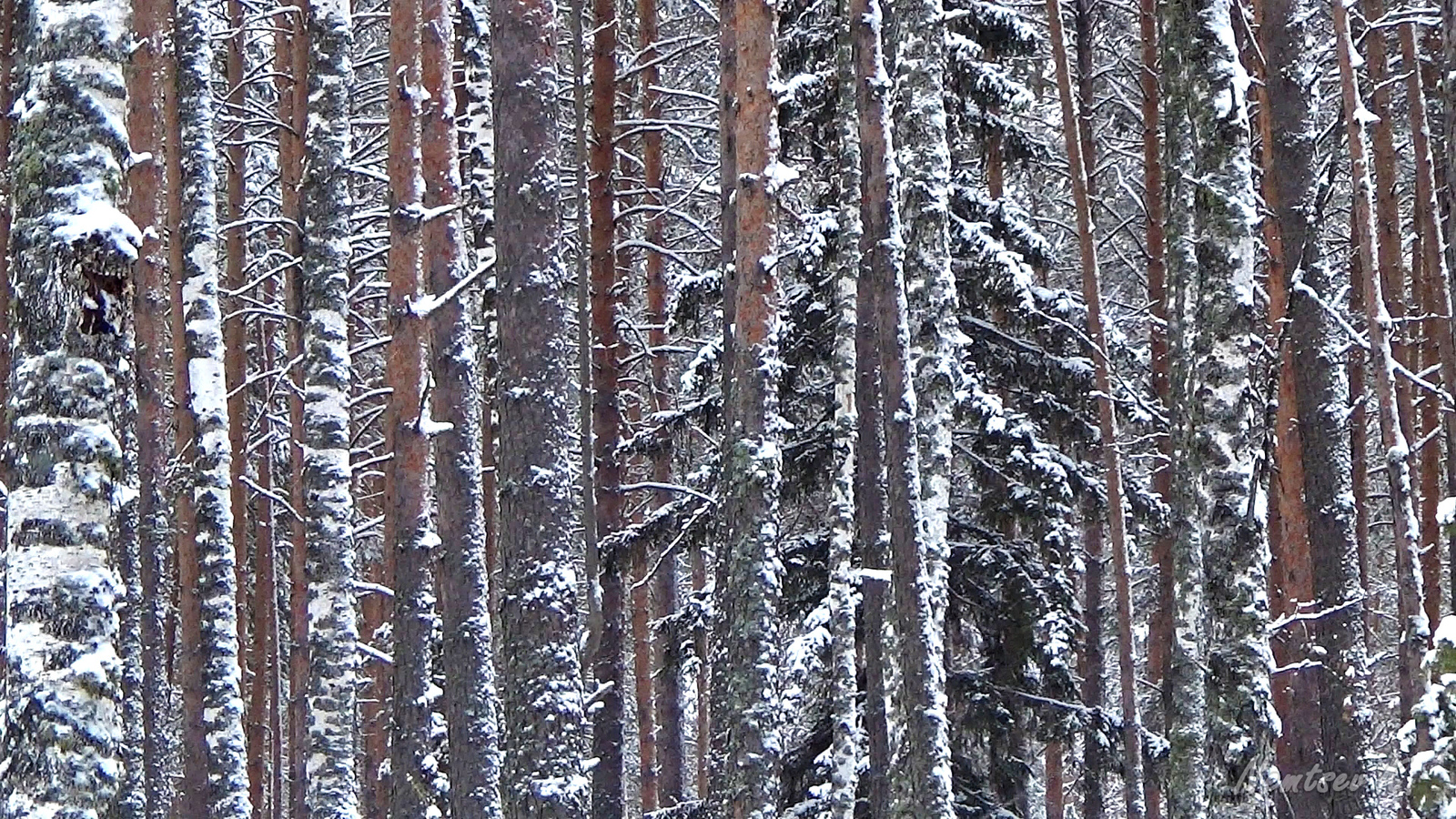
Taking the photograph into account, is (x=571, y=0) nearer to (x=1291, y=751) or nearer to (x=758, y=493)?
(x=758, y=493)

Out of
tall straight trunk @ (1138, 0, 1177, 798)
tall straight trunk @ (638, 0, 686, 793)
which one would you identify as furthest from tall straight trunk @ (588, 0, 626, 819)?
tall straight trunk @ (1138, 0, 1177, 798)

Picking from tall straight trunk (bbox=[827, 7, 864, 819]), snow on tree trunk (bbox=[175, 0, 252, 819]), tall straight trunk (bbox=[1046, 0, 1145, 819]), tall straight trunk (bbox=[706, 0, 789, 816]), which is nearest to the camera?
tall straight trunk (bbox=[706, 0, 789, 816])

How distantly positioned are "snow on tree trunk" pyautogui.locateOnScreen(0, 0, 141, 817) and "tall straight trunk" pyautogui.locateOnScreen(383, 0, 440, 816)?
5.09m

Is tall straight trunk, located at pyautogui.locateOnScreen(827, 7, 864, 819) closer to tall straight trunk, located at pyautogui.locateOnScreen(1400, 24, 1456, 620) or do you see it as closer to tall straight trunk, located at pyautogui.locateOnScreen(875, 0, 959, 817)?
tall straight trunk, located at pyautogui.locateOnScreen(875, 0, 959, 817)

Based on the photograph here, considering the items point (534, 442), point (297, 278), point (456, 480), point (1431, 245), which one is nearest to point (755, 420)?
point (534, 442)

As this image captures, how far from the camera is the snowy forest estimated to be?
6.27 m

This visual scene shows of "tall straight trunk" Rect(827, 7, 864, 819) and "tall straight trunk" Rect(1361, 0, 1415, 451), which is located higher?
"tall straight trunk" Rect(1361, 0, 1415, 451)

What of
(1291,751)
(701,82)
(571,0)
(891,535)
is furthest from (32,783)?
(701,82)

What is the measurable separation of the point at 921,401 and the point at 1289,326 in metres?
4.09

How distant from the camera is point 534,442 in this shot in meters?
9.25

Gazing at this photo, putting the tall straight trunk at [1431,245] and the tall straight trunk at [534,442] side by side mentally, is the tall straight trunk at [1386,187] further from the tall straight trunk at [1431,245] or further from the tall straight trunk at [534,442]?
the tall straight trunk at [534,442]

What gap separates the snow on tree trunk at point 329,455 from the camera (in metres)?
12.9

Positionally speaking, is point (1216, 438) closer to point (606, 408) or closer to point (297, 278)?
point (606, 408)

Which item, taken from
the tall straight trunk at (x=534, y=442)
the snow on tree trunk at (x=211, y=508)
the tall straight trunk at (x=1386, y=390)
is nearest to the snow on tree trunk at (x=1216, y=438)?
the tall straight trunk at (x=534, y=442)
